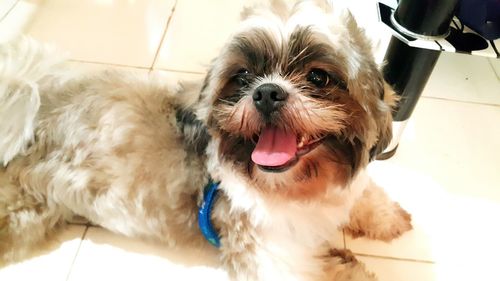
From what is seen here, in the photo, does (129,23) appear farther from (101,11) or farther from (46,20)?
(46,20)

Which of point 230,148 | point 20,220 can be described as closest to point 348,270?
point 230,148

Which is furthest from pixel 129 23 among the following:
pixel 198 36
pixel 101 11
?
pixel 198 36

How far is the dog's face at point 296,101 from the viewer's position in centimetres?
90

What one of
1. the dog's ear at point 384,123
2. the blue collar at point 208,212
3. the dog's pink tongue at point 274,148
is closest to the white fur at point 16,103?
the blue collar at point 208,212

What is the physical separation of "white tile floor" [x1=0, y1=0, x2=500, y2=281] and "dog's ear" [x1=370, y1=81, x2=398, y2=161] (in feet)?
1.47

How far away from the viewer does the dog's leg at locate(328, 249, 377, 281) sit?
1.24 meters

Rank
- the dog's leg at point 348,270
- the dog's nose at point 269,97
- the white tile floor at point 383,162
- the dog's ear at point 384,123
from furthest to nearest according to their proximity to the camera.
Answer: the white tile floor at point 383,162, the dog's leg at point 348,270, the dog's ear at point 384,123, the dog's nose at point 269,97

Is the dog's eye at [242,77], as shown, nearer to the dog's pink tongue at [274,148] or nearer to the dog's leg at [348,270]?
the dog's pink tongue at [274,148]

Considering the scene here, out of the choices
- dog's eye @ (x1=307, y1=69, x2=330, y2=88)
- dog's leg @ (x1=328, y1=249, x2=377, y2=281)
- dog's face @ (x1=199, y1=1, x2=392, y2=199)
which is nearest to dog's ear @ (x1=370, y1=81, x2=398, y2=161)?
dog's face @ (x1=199, y1=1, x2=392, y2=199)

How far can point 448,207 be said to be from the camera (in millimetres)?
1501

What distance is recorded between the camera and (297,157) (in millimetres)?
948

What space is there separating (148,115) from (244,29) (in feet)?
1.28

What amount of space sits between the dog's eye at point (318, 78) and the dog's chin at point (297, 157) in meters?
0.12

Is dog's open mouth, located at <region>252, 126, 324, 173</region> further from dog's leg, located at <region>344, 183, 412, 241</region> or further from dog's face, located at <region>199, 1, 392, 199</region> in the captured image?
dog's leg, located at <region>344, 183, 412, 241</region>
